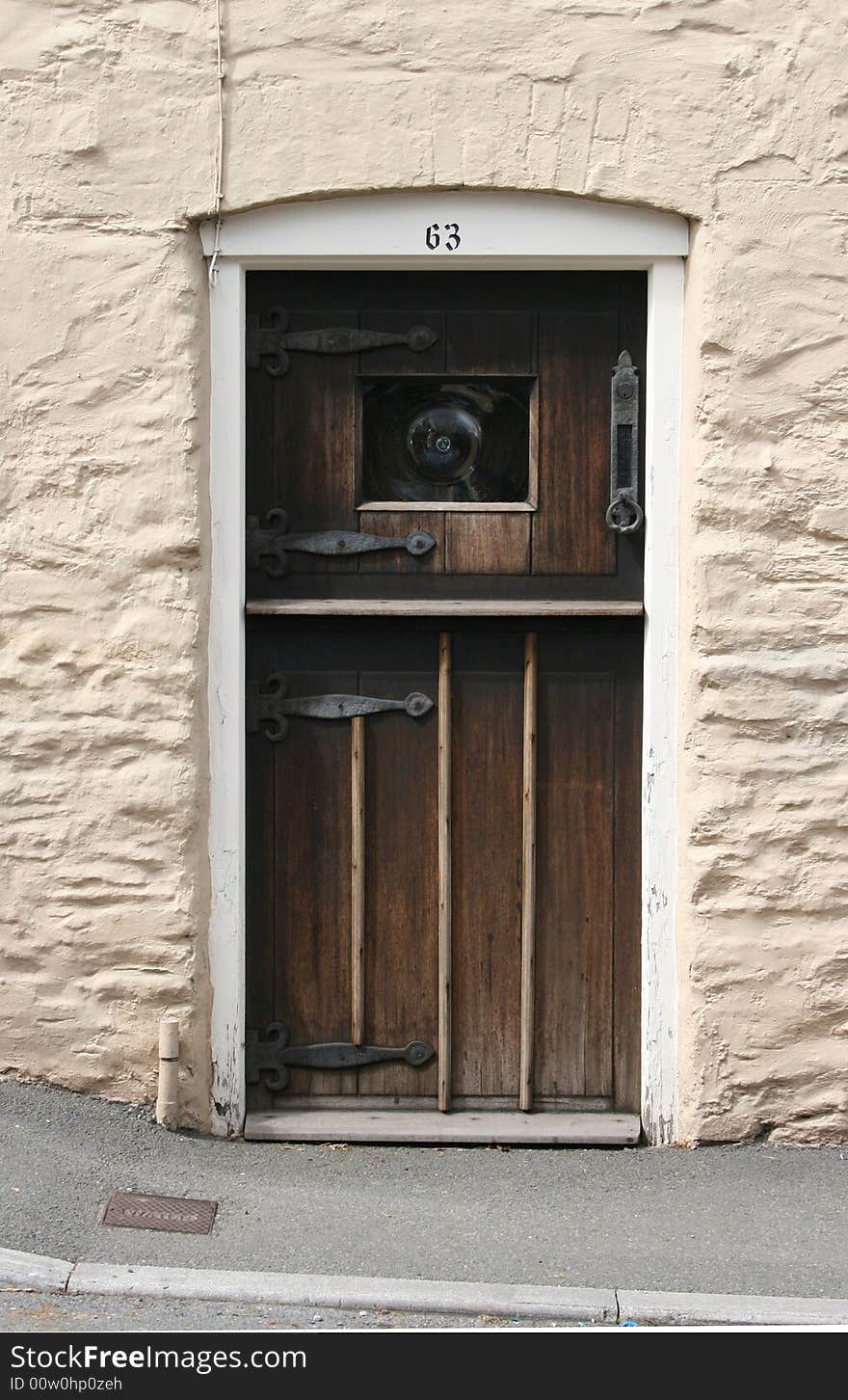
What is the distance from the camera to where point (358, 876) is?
454 centimetres

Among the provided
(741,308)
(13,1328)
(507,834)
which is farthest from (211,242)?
(13,1328)

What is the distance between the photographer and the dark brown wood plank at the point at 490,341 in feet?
14.7

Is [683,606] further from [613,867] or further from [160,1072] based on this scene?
[160,1072]

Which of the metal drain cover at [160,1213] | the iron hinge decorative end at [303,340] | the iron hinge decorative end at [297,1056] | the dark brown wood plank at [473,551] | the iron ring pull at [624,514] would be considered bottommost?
the metal drain cover at [160,1213]

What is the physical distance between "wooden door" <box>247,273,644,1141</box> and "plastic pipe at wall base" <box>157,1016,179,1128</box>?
32cm

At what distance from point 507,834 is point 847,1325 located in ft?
5.62

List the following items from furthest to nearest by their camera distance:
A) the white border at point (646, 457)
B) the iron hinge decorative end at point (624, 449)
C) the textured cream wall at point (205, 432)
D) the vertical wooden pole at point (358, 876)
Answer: the vertical wooden pole at point (358, 876)
the iron hinge decorative end at point (624, 449)
the white border at point (646, 457)
the textured cream wall at point (205, 432)

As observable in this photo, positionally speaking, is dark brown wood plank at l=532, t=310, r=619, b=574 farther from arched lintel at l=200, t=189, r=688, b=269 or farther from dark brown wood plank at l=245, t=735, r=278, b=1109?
dark brown wood plank at l=245, t=735, r=278, b=1109

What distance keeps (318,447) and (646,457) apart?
100 cm

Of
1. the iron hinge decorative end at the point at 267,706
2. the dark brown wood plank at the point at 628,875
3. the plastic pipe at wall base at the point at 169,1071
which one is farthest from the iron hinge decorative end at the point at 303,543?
the plastic pipe at wall base at the point at 169,1071

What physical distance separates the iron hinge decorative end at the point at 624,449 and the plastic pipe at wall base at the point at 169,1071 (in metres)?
1.99

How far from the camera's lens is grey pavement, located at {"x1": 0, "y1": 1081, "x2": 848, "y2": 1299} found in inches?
145

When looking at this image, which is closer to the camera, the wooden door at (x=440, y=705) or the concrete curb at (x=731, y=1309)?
the concrete curb at (x=731, y=1309)

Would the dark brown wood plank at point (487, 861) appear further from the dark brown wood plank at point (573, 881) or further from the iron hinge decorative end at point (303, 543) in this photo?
the iron hinge decorative end at point (303, 543)
